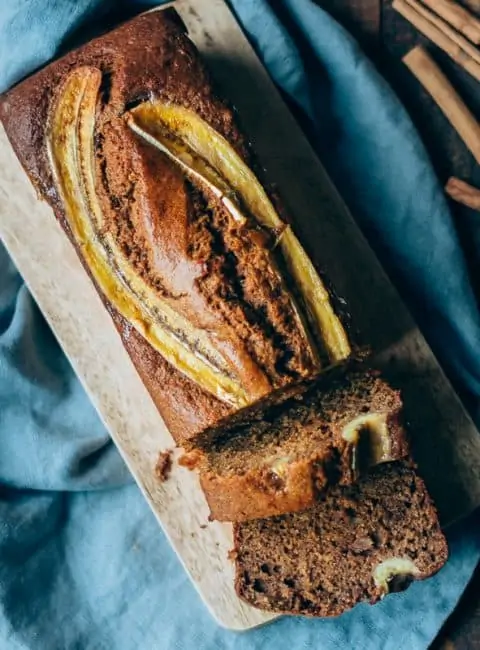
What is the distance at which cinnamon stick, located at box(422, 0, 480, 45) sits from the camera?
3.54 metres

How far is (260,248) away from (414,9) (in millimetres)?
1286

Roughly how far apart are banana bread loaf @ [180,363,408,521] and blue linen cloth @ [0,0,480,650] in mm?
542

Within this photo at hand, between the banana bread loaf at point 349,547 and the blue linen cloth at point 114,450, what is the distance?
32 cm

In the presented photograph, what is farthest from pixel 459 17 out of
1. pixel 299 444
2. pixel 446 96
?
pixel 299 444

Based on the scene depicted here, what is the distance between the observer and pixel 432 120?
12.2ft

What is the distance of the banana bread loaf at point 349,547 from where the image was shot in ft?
11.1

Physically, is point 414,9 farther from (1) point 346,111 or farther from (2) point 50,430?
(2) point 50,430

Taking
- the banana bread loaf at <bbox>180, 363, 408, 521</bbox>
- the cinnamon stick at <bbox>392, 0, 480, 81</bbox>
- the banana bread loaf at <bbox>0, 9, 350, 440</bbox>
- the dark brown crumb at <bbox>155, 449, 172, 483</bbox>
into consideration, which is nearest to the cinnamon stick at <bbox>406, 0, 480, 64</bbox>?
the cinnamon stick at <bbox>392, 0, 480, 81</bbox>

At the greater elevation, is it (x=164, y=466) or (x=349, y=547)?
(x=164, y=466)

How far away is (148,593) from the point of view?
3.89 meters

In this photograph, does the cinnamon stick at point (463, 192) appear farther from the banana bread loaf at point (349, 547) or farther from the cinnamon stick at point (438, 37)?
the banana bread loaf at point (349, 547)

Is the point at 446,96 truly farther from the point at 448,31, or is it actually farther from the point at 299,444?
the point at 299,444

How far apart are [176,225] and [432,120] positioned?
1.26 meters

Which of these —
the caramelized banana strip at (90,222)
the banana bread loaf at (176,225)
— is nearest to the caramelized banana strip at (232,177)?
the banana bread loaf at (176,225)
